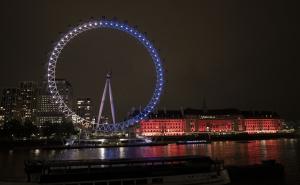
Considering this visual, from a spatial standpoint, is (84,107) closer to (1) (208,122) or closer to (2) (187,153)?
(1) (208,122)

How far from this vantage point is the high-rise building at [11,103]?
136538mm

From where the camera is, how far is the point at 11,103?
141 metres

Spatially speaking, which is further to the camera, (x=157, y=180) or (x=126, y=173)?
(x=157, y=180)

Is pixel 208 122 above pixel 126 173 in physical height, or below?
above

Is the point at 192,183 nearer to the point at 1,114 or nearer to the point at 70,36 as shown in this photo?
the point at 70,36

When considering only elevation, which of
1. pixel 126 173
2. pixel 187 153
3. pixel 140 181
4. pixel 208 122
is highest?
pixel 208 122

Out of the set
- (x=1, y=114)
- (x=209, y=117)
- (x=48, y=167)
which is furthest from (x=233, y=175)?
(x=1, y=114)

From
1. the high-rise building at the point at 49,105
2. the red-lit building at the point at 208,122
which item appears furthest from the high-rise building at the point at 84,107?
the red-lit building at the point at 208,122

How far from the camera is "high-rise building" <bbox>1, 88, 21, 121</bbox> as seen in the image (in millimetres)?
136538

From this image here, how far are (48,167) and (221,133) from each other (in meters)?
103

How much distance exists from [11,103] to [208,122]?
67.6m

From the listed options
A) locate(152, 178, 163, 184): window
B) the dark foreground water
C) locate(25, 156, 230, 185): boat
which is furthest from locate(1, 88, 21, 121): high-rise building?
locate(152, 178, 163, 184): window

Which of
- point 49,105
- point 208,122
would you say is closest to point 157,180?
point 208,122

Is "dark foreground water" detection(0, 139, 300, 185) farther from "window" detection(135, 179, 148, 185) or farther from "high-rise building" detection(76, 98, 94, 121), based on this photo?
"high-rise building" detection(76, 98, 94, 121)
